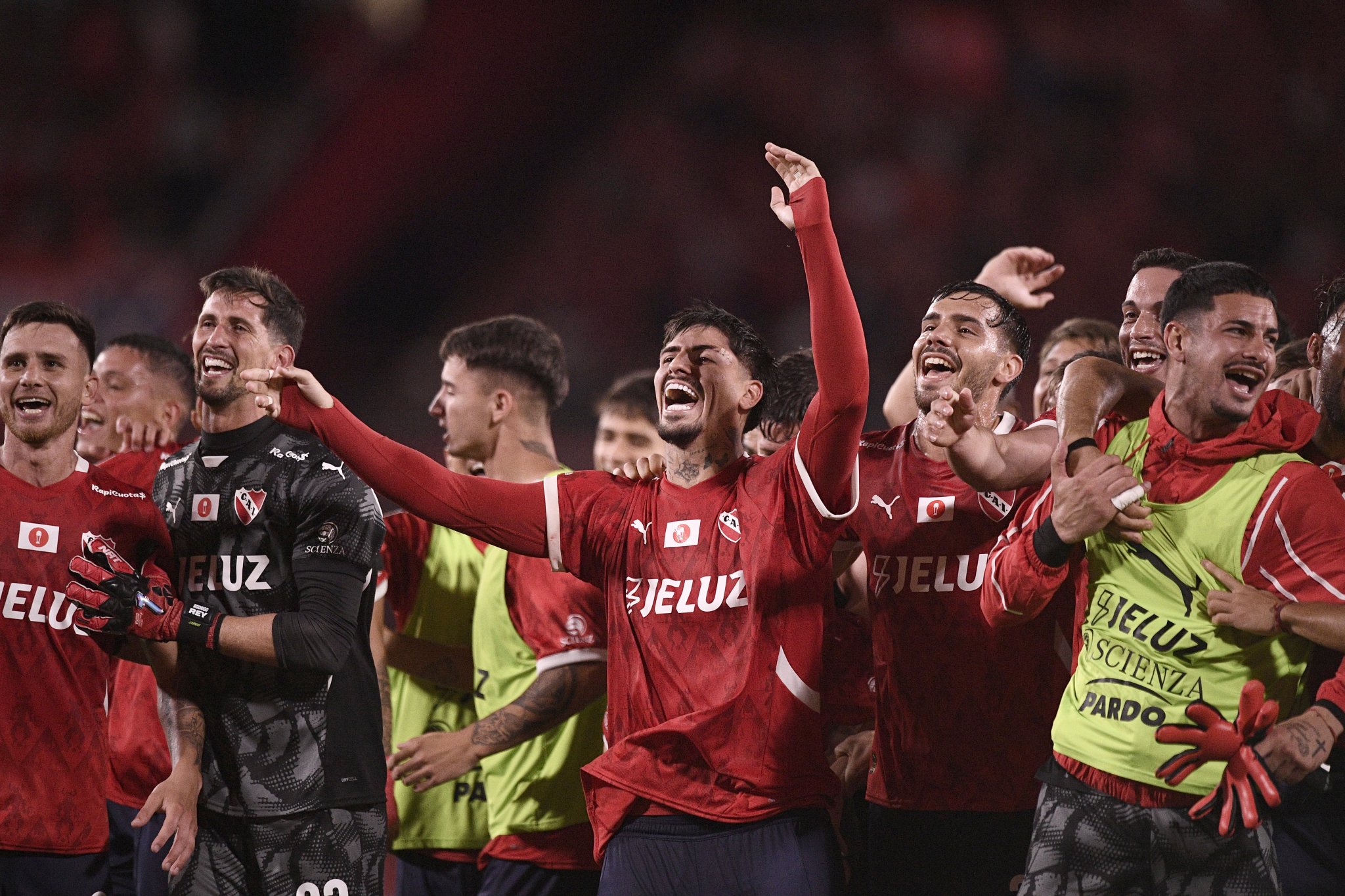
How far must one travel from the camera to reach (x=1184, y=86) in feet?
39.9

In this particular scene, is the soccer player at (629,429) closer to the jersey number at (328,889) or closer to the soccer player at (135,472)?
the soccer player at (135,472)

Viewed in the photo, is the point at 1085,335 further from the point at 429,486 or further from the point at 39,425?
the point at 39,425

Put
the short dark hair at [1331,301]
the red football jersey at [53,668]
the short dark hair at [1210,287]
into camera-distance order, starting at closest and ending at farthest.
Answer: the short dark hair at [1210,287], the short dark hair at [1331,301], the red football jersey at [53,668]

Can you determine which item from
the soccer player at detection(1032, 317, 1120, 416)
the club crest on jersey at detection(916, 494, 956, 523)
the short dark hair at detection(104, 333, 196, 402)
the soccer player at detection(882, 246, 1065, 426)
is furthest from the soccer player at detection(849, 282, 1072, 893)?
the short dark hair at detection(104, 333, 196, 402)

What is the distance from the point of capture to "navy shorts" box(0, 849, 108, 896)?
4156 mm

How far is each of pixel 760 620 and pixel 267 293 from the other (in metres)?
1.95

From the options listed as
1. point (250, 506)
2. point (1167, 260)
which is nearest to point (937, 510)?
point (1167, 260)

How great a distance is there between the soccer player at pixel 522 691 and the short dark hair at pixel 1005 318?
157 cm

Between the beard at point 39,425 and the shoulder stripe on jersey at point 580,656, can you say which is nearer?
the beard at point 39,425

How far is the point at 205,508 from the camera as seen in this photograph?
13.7 ft

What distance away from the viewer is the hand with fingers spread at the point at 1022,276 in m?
5.03

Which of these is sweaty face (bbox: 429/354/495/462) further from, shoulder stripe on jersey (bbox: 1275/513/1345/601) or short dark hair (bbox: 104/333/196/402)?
shoulder stripe on jersey (bbox: 1275/513/1345/601)

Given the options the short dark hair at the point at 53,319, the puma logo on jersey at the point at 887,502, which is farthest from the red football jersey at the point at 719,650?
the short dark hair at the point at 53,319

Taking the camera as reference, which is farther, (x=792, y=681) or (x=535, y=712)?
(x=535, y=712)
